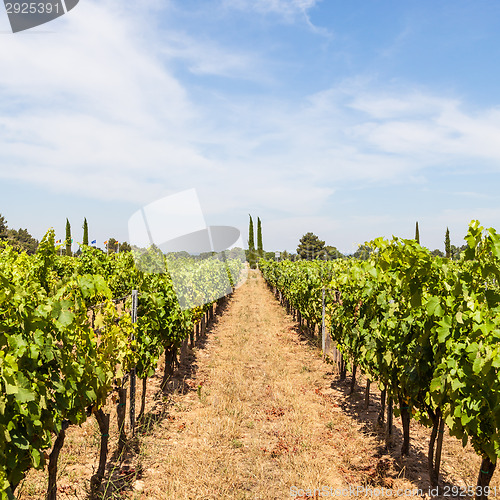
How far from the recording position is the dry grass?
4094 mm

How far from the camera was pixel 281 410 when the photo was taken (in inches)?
242

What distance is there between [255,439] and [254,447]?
263mm

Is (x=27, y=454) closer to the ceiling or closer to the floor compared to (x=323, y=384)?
closer to the ceiling

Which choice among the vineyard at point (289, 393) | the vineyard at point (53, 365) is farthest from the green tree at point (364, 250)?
the vineyard at point (53, 365)

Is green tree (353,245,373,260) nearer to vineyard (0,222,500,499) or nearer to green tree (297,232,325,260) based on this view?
vineyard (0,222,500,499)

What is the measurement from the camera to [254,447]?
4.98 meters

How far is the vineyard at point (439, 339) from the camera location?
115 inches

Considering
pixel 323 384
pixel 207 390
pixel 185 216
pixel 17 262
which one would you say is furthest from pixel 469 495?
pixel 17 262

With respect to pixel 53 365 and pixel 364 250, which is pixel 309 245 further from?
pixel 53 365

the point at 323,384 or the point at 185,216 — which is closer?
the point at 185,216

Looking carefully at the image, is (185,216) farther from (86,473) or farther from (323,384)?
(323,384)

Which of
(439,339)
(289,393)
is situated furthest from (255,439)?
(439,339)

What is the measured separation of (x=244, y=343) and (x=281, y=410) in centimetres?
468

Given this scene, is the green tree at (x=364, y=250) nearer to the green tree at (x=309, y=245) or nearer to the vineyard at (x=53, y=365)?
the vineyard at (x=53, y=365)
